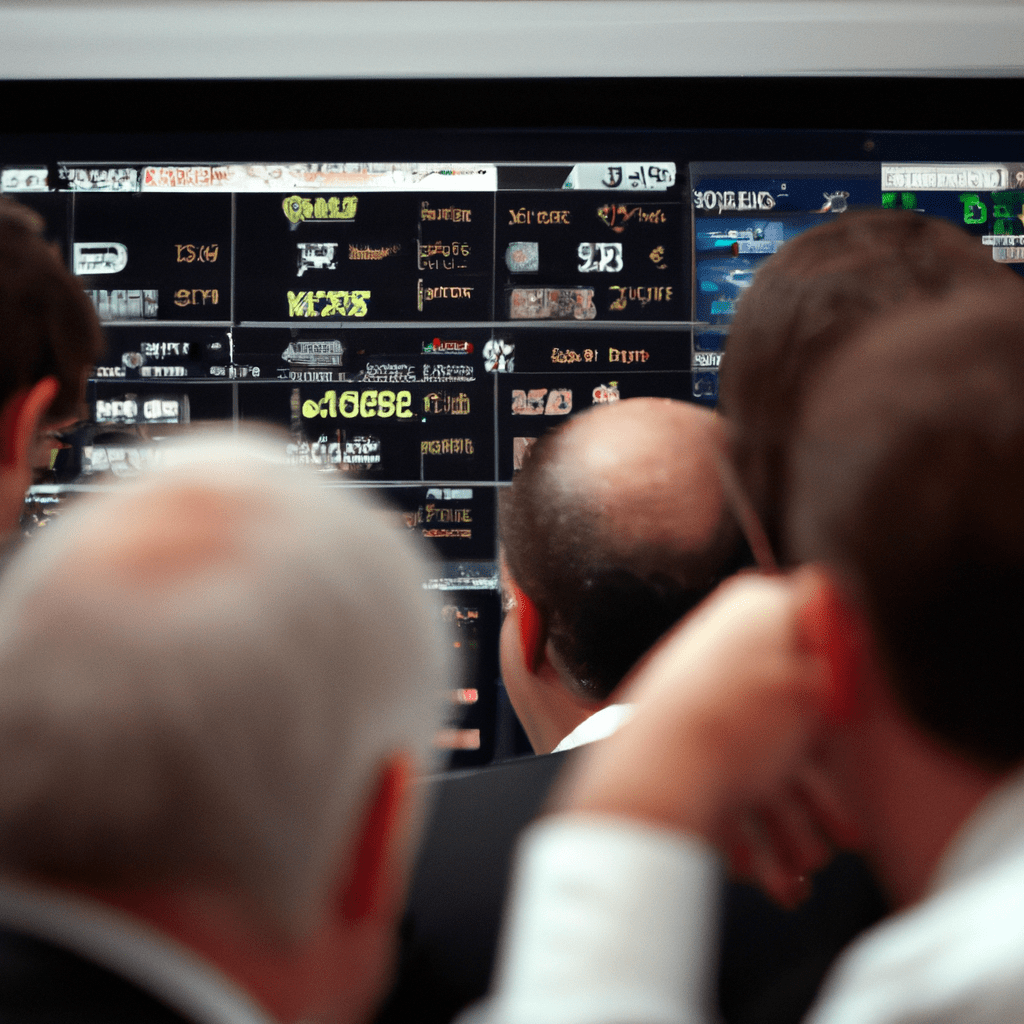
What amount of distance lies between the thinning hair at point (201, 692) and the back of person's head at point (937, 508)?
232 millimetres

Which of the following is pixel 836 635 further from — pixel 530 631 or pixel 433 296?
pixel 433 296

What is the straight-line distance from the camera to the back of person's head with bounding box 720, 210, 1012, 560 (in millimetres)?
751

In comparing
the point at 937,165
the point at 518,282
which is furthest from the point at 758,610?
the point at 937,165

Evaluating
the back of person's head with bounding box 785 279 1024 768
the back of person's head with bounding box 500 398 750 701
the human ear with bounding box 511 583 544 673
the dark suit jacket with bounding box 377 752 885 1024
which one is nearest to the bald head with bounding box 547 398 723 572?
the back of person's head with bounding box 500 398 750 701

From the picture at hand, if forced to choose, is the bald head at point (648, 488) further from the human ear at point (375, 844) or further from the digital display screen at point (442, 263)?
the digital display screen at point (442, 263)

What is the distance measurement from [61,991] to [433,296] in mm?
2560

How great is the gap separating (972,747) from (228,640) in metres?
0.36

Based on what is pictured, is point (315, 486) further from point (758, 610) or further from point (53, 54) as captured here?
point (53, 54)

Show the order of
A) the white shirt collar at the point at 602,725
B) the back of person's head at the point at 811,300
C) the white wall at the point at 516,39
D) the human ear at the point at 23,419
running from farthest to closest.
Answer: the white wall at the point at 516,39
the human ear at the point at 23,419
the white shirt collar at the point at 602,725
the back of person's head at the point at 811,300

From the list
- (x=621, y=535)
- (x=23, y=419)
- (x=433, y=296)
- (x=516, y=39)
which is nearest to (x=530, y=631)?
(x=621, y=535)

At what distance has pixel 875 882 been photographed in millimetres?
797

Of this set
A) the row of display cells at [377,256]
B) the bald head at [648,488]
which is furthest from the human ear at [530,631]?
the row of display cells at [377,256]

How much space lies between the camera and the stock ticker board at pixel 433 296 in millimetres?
2771

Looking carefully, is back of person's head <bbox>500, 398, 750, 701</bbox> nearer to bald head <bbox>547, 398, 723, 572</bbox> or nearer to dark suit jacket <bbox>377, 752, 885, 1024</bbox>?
bald head <bbox>547, 398, 723, 572</bbox>
